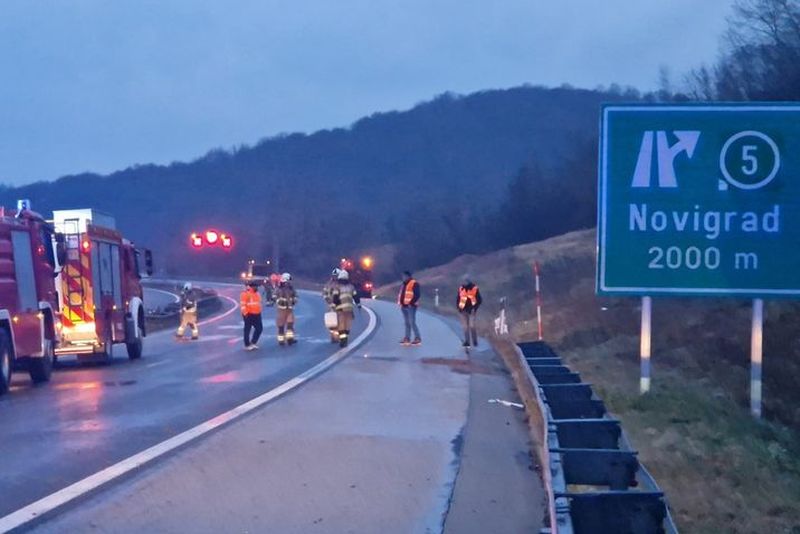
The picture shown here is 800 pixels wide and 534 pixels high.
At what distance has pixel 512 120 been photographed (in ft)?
604

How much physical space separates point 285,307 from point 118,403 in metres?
11.4

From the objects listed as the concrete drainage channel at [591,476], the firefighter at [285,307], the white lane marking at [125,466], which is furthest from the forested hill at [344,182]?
the concrete drainage channel at [591,476]

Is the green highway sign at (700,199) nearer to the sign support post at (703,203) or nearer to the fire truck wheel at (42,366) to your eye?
the sign support post at (703,203)

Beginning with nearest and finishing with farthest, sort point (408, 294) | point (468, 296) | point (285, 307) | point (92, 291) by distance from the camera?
point (92, 291), point (468, 296), point (408, 294), point (285, 307)

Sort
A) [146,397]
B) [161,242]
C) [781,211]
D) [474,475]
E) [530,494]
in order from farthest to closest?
1. [161,242]
2. [146,397]
3. [781,211]
4. [474,475]
5. [530,494]

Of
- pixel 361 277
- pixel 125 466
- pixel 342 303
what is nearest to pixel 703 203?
pixel 125 466

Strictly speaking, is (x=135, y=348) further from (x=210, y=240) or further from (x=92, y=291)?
(x=210, y=240)

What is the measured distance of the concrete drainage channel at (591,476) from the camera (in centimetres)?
643

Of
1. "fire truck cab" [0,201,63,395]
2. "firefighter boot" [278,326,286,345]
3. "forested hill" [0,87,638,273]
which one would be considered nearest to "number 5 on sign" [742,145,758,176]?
"fire truck cab" [0,201,63,395]

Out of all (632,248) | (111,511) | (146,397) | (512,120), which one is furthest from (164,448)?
(512,120)

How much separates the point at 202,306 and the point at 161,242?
58.4 meters

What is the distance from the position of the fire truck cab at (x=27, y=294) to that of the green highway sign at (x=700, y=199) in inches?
375

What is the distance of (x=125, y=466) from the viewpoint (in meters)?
10.5

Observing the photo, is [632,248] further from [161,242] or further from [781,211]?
[161,242]
